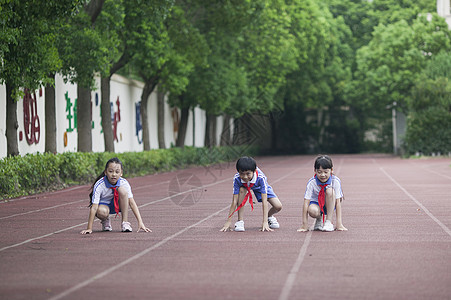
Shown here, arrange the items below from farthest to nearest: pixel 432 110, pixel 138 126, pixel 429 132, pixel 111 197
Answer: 1. pixel 429 132
2. pixel 432 110
3. pixel 138 126
4. pixel 111 197

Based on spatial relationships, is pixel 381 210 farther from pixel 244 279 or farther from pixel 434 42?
pixel 434 42

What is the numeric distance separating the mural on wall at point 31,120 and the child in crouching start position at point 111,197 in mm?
13606

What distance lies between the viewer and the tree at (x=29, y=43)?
17.7 meters

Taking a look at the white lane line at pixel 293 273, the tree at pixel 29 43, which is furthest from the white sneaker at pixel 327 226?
the tree at pixel 29 43

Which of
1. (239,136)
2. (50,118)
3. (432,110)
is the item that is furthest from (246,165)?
(239,136)

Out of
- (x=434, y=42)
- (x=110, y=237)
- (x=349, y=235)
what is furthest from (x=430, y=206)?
(x=434, y=42)

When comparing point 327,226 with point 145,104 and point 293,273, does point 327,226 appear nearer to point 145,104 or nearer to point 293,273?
point 293,273

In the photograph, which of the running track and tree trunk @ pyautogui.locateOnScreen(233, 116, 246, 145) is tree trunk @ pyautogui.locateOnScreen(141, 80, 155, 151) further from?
the running track

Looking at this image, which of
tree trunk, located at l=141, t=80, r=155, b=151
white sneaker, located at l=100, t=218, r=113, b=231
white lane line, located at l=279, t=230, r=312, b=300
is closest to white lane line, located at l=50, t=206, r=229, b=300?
white sneaker, located at l=100, t=218, r=113, b=231

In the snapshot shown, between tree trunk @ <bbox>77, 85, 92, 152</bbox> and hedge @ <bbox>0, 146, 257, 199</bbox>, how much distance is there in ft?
1.76

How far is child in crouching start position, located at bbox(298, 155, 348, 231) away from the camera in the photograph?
11.1 metres

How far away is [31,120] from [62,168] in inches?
104

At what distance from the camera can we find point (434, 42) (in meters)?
51.6

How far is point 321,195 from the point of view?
11.2 meters
